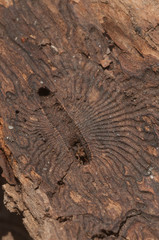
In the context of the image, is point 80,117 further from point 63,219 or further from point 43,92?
point 63,219

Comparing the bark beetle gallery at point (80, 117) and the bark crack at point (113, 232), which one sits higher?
the bark beetle gallery at point (80, 117)

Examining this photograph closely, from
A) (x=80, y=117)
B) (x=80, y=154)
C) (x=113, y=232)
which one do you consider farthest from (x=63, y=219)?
(x=80, y=117)

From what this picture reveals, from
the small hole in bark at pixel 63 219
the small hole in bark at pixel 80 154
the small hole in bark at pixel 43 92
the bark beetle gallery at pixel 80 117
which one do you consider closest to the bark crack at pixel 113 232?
the bark beetle gallery at pixel 80 117

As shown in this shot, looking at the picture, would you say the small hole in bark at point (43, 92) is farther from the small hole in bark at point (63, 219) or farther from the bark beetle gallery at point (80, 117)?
the small hole in bark at point (63, 219)

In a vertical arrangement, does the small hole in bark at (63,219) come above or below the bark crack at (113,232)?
above

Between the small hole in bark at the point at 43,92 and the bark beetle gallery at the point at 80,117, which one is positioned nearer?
the bark beetle gallery at the point at 80,117

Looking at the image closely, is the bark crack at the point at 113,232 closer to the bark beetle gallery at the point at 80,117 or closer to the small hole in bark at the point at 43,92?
the bark beetle gallery at the point at 80,117

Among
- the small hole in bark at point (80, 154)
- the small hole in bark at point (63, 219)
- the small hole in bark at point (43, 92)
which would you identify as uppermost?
the small hole in bark at point (43, 92)

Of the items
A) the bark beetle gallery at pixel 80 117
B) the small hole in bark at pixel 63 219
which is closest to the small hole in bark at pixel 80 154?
the bark beetle gallery at pixel 80 117

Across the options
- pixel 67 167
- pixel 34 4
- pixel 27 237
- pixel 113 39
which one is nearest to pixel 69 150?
pixel 67 167
